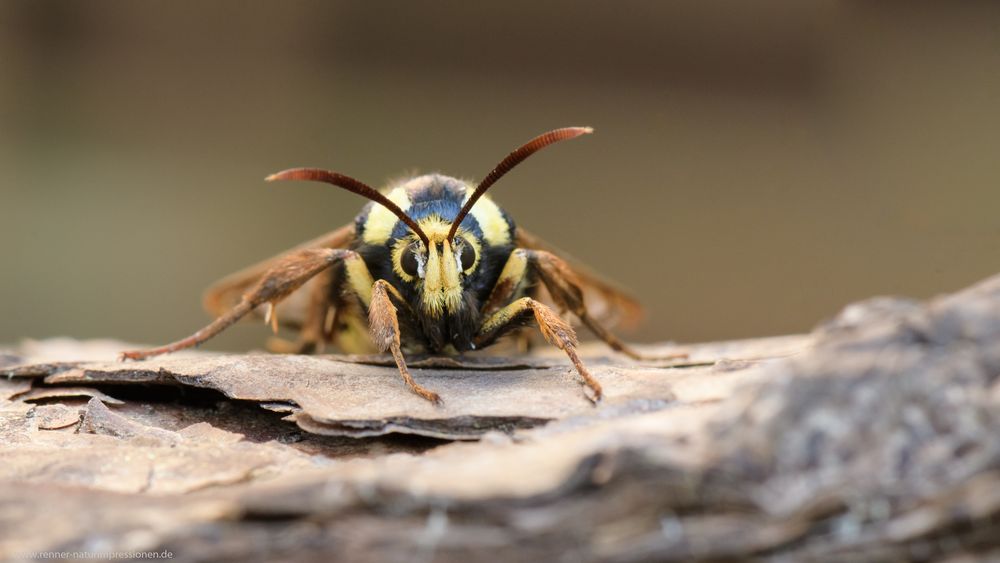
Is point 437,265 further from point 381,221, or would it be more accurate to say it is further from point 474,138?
point 474,138

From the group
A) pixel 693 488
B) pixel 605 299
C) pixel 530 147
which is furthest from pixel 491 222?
pixel 693 488

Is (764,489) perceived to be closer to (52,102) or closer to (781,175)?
(781,175)

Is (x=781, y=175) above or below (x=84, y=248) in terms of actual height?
above

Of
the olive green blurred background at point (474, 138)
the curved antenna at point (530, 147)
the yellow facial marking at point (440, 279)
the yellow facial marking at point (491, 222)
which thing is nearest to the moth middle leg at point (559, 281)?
the yellow facial marking at point (491, 222)

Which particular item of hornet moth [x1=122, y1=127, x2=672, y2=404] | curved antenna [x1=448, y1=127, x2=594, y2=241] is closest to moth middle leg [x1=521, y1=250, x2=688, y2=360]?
hornet moth [x1=122, y1=127, x2=672, y2=404]

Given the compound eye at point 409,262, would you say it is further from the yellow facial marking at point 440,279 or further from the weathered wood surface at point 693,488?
the weathered wood surface at point 693,488

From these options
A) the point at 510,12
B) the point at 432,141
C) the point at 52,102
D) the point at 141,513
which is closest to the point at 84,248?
the point at 52,102
